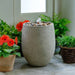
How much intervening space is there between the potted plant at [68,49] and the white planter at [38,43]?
0.15m

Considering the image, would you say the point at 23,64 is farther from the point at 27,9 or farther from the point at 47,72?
the point at 27,9

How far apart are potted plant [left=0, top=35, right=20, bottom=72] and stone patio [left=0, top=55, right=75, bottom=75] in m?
0.05

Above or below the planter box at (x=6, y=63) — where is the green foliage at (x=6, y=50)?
above

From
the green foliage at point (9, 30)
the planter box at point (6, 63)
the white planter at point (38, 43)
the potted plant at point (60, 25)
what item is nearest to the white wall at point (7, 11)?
the green foliage at point (9, 30)

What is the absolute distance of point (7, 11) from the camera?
6.53 feet

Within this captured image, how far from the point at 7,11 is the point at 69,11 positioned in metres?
0.62

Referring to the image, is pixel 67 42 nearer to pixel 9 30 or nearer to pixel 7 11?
pixel 9 30

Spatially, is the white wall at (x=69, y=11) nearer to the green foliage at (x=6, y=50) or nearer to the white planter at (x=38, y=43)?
the white planter at (x=38, y=43)

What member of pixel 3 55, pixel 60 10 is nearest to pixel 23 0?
pixel 60 10

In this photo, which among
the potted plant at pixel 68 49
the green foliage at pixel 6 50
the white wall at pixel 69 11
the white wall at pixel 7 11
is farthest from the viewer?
the white wall at pixel 69 11

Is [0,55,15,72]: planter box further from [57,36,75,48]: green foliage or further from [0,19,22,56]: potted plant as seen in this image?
[57,36,75,48]: green foliage

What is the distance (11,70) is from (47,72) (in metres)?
0.28

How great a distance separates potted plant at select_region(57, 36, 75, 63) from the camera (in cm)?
177

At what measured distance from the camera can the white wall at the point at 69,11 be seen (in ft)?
6.79
